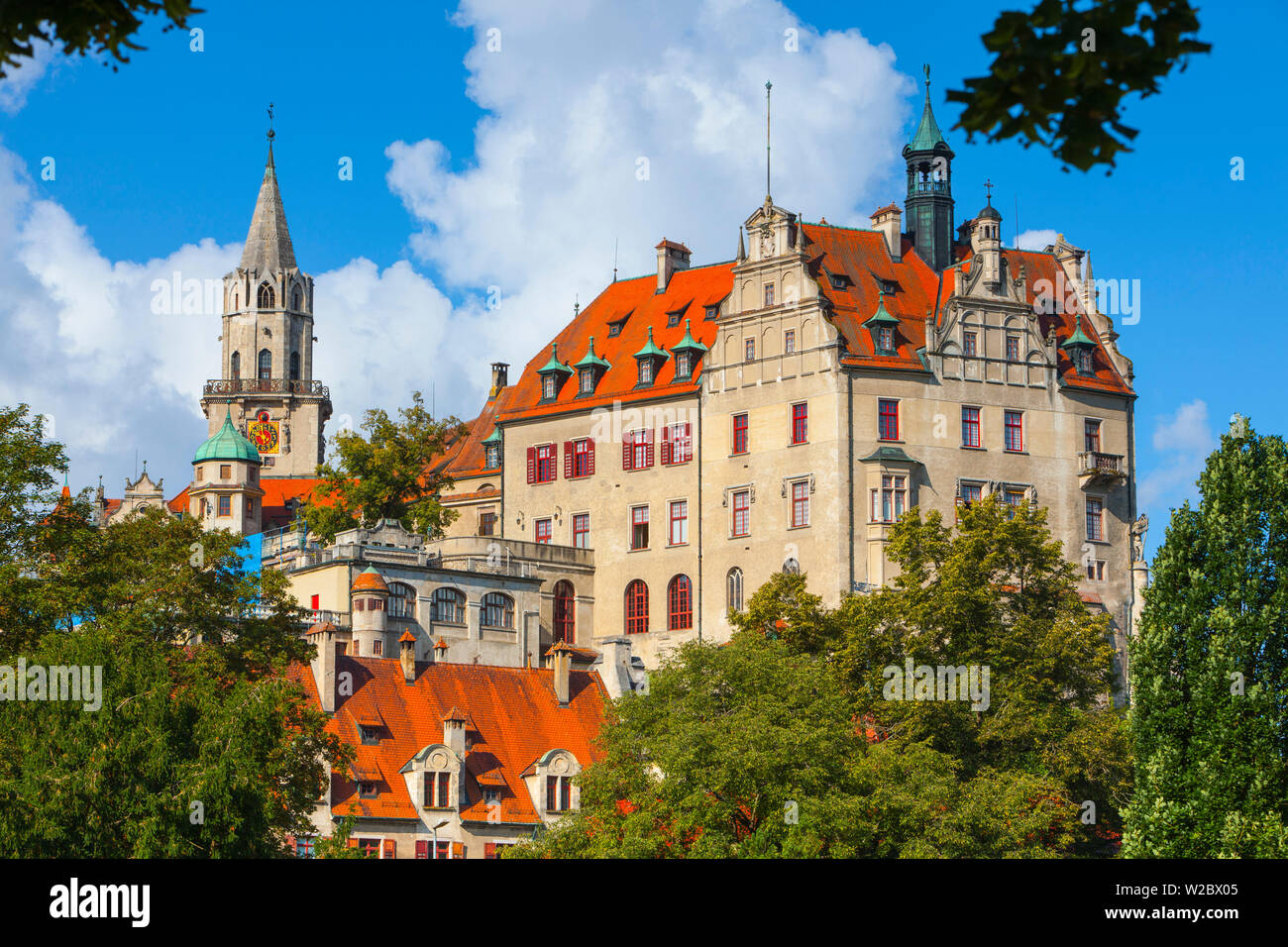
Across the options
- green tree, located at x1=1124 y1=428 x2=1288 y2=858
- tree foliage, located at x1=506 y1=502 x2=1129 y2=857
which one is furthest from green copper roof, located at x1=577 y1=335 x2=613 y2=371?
green tree, located at x1=1124 y1=428 x2=1288 y2=858

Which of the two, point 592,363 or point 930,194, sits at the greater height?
point 930,194

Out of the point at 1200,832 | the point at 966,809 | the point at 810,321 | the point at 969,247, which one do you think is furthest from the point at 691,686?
the point at 969,247

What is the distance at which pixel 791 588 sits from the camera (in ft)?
216

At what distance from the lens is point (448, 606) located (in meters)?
79.9

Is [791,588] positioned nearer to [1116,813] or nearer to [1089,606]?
[1116,813]

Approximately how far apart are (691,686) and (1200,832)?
17.1 meters

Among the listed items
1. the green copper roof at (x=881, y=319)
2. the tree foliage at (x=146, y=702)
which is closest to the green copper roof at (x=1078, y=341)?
the green copper roof at (x=881, y=319)

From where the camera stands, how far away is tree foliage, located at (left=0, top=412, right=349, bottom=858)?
42844 millimetres

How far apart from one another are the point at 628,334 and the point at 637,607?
45.7 ft

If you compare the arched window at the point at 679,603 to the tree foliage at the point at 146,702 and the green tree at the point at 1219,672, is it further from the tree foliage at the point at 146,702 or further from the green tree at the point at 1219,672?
the green tree at the point at 1219,672

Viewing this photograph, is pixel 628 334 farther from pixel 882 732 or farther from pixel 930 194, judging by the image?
pixel 882 732

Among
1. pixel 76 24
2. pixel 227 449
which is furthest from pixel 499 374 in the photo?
pixel 76 24

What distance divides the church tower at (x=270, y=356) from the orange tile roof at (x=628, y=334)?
4850cm

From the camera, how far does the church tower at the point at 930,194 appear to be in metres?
89.2
